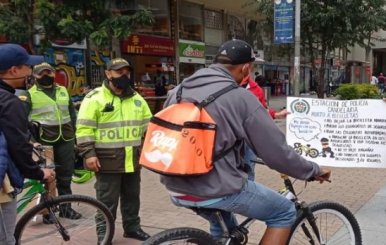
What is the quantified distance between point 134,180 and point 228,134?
2.37 m

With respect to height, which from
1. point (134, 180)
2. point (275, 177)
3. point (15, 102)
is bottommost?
point (275, 177)

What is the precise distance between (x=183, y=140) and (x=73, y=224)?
2.34m

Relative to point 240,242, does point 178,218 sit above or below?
below

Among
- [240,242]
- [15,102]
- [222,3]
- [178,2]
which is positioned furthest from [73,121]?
[222,3]

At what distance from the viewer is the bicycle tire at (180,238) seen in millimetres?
2850

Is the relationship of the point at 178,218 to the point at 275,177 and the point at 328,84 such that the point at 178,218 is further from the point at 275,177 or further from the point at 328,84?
the point at 328,84

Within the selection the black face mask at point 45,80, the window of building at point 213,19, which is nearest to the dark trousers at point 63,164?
the black face mask at point 45,80

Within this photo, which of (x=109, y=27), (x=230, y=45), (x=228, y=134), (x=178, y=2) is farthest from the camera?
(x=178, y=2)

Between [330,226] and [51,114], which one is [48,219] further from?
[330,226]

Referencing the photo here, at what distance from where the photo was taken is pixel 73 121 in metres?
6.23

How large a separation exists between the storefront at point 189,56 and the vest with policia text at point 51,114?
17063mm

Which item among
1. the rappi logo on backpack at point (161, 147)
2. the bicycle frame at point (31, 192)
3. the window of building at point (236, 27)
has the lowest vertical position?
the bicycle frame at point (31, 192)

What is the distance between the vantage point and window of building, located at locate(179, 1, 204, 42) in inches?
926

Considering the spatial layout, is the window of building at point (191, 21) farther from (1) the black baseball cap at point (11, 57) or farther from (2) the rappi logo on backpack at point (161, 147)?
(2) the rappi logo on backpack at point (161, 147)
